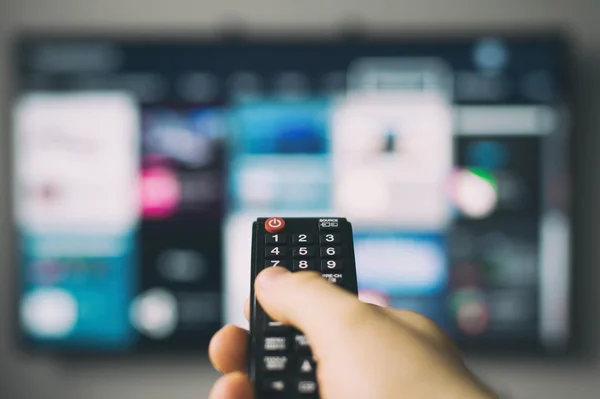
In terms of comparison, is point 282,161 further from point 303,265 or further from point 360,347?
point 360,347

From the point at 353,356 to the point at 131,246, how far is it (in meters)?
1.10

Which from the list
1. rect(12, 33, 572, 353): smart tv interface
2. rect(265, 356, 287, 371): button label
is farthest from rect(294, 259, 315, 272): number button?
rect(12, 33, 572, 353): smart tv interface

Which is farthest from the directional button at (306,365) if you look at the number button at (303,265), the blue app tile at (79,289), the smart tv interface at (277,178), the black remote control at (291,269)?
the blue app tile at (79,289)

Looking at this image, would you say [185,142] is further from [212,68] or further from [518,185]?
[518,185]

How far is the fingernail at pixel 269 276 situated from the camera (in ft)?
2.07

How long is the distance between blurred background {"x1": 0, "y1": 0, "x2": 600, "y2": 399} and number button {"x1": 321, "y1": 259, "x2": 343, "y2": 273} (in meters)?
0.85

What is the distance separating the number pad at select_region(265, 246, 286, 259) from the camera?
679 millimetres

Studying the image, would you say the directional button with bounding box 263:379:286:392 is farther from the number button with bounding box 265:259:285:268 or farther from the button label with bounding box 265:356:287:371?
the number button with bounding box 265:259:285:268

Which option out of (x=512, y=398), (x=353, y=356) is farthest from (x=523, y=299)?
(x=353, y=356)

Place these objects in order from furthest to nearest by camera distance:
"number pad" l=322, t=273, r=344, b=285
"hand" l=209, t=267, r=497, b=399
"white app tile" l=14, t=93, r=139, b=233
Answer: "white app tile" l=14, t=93, r=139, b=233, "number pad" l=322, t=273, r=344, b=285, "hand" l=209, t=267, r=497, b=399

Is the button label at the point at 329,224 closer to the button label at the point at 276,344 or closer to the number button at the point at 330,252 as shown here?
the number button at the point at 330,252

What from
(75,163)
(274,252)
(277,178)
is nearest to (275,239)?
(274,252)

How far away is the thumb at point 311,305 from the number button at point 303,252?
4 cm

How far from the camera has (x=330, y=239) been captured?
695 mm
